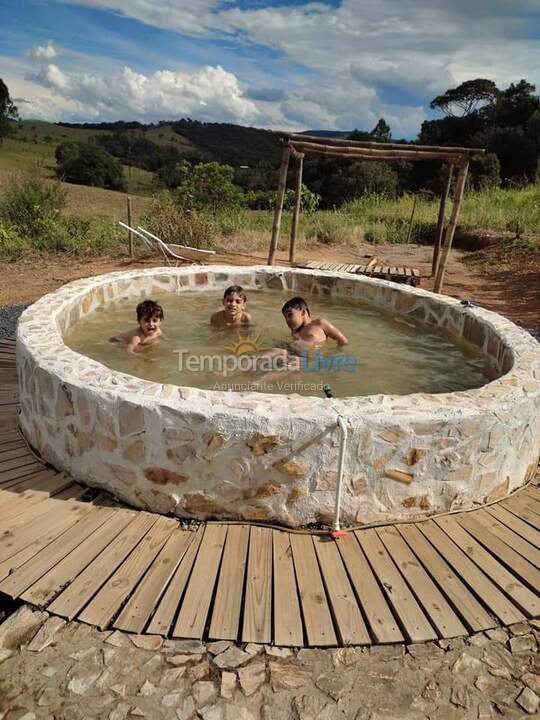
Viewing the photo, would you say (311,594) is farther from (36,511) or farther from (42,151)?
(42,151)

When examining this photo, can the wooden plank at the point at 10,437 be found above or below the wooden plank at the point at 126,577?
below

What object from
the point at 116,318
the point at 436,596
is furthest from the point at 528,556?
the point at 116,318

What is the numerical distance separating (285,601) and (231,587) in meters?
0.25

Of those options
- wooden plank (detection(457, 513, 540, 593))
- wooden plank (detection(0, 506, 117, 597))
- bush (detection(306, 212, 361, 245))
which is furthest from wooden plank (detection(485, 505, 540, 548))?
bush (detection(306, 212, 361, 245))

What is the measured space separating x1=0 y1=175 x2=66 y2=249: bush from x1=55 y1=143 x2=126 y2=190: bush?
2378 cm

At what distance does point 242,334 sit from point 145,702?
411cm

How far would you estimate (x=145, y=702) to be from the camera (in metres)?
1.92

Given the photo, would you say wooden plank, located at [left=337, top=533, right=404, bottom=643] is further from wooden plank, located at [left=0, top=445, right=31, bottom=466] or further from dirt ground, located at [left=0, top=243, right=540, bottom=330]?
dirt ground, located at [left=0, top=243, right=540, bottom=330]

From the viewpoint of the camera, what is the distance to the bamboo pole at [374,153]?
25.5 feet

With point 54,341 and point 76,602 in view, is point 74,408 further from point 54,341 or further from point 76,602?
point 76,602

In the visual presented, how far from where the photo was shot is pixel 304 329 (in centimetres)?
510

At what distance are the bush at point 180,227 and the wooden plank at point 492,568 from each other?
29.0ft

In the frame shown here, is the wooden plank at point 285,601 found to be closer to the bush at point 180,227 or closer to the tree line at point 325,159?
the bush at point 180,227

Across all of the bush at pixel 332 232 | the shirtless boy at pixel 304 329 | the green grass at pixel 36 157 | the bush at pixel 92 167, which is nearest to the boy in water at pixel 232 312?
the shirtless boy at pixel 304 329
